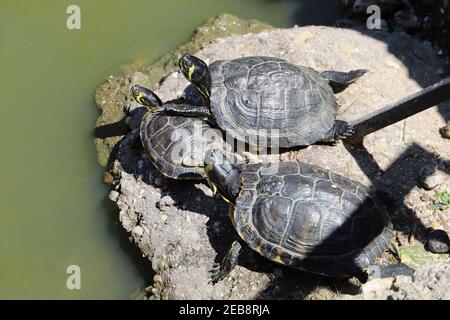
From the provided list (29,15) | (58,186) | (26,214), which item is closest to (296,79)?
(58,186)

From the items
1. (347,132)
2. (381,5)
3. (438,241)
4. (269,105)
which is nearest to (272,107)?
(269,105)

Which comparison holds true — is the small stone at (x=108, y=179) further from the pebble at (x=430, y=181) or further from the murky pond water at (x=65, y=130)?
the pebble at (x=430, y=181)

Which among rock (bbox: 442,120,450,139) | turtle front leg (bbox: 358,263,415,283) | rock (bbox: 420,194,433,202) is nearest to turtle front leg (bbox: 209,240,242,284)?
turtle front leg (bbox: 358,263,415,283)

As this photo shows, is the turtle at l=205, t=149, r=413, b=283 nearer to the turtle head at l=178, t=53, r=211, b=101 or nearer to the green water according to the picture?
the turtle head at l=178, t=53, r=211, b=101

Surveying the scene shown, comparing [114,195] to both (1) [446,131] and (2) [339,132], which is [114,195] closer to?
(2) [339,132]

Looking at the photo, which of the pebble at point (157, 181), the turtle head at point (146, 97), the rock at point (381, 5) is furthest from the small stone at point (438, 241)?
the rock at point (381, 5)
